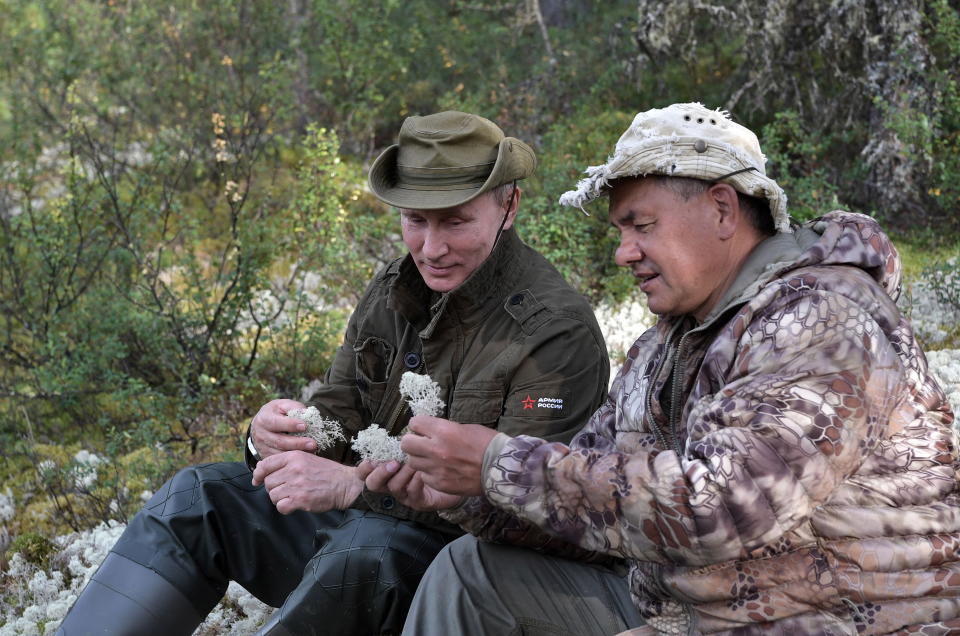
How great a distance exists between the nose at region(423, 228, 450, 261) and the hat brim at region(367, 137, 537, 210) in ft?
0.37

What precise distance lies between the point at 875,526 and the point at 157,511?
242 centimetres

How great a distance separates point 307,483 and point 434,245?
902 mm

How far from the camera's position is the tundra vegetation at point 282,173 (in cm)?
683

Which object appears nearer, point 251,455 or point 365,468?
point 365,468

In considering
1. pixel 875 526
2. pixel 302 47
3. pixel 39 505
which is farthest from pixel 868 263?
pixel 302 47

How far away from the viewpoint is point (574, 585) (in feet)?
9.30

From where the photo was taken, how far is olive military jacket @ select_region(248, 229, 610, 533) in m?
3.26

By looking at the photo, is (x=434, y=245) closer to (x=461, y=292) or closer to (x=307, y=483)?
(x=461, y=292)

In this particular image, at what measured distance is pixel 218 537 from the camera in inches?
141

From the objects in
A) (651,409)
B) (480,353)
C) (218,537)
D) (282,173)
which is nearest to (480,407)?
(480,353)

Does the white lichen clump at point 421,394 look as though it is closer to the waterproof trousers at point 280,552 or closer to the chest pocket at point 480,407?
the chest pocket at point 480,407

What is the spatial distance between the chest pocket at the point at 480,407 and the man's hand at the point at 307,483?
397 mm

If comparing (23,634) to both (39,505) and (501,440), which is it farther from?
(501,440)

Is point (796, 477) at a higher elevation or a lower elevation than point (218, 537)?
higher
